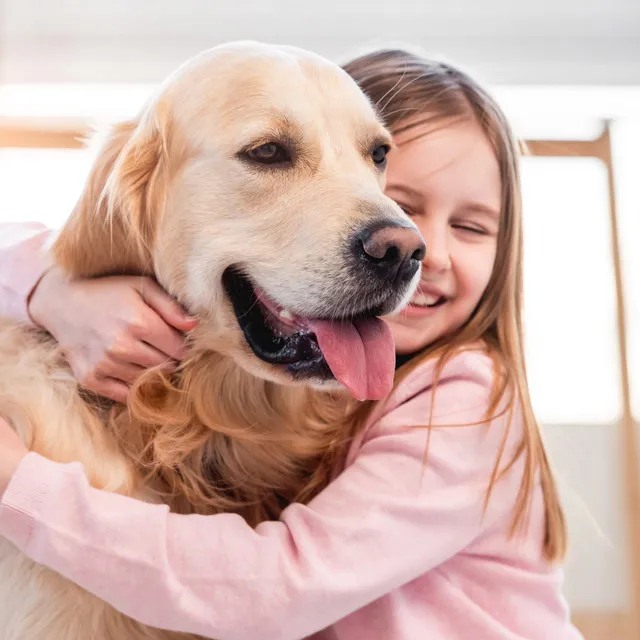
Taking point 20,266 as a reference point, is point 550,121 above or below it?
below

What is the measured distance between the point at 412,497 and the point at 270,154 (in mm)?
460

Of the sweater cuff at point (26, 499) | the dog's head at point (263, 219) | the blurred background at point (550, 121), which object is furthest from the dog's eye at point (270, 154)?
the blurred background at point (550, 121)

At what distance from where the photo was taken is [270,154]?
36.2 inches

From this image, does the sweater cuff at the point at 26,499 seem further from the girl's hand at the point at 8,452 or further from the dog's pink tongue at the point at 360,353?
the dog's pink tongue at the point at 360,353

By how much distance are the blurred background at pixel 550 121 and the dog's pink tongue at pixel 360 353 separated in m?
1.66

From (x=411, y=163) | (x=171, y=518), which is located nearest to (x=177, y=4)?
(x=411, y=163)

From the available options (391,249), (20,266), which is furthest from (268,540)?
(20,266)

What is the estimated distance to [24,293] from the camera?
1045 millimetres

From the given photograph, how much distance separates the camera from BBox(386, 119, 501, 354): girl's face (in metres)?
1.07

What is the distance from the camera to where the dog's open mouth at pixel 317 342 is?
87cm

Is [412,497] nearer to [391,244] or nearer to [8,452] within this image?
[391,244]

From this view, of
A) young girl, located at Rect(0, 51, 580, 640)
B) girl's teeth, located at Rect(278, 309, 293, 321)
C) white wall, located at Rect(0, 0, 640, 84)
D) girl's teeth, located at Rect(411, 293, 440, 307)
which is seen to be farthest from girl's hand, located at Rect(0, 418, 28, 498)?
white wall, located at Rect(0, 0, 640, 84)

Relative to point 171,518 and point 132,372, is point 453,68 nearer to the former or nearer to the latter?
point 132,372

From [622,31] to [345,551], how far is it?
2.37 meters
